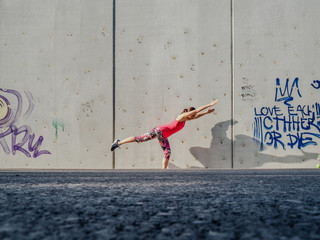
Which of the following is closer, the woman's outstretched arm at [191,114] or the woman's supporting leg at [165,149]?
the woman's outstretched arm at [191,114]

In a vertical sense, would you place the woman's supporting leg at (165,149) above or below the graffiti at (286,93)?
below

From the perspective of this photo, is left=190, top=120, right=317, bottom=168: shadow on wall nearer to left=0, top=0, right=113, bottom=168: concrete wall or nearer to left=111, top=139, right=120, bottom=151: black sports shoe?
left=111, top=139, right=120, bottom=151: black sports shoe

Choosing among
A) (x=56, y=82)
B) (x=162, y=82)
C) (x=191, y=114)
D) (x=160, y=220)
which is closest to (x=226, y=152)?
(x=191, y=114)

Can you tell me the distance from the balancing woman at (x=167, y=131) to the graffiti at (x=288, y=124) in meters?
1.15

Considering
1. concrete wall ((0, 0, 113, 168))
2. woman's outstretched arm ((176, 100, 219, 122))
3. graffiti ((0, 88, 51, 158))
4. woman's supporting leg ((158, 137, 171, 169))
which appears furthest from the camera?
graffiti ((0, 88, 51, 158))

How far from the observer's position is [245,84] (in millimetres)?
6688

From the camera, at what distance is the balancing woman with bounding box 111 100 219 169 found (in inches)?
247

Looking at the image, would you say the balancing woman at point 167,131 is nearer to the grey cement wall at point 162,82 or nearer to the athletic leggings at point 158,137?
the athletic leggings at point 158,137

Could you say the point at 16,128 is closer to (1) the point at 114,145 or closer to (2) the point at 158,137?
(1) the point at 114,145

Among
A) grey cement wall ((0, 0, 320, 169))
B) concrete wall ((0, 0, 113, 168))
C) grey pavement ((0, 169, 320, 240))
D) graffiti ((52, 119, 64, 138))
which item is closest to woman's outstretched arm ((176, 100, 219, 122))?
grey cement wall ((0, 0, 320, 169))

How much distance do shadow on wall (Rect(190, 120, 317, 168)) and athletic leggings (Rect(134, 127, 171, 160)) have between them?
1.92 ft

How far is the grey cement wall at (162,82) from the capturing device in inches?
262

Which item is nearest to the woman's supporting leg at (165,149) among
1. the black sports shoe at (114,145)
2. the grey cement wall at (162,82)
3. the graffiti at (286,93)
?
the grey cement wall at (162,82)

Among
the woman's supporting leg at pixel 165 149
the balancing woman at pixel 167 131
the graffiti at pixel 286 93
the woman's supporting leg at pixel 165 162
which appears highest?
the graffiti at pixel 286 93
